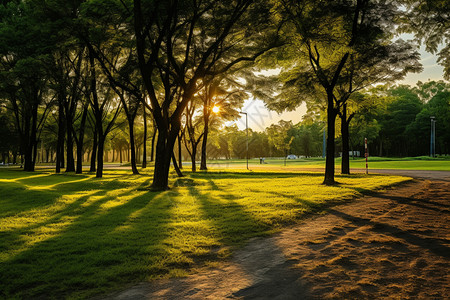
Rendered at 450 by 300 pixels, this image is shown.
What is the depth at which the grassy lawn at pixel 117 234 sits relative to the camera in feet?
14.1

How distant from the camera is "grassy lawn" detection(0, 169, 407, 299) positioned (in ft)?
14.1

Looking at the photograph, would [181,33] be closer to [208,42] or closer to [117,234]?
[208,42]

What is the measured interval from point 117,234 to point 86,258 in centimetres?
154

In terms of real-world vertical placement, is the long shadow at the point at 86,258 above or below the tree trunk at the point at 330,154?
below

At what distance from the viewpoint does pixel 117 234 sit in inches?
258

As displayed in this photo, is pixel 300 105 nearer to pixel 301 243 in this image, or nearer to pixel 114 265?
pixel 301 243

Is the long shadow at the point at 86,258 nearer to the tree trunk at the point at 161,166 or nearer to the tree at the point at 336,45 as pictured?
the tree trunk at the point at 161,166

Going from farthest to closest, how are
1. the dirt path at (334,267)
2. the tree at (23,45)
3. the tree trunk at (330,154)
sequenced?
the tree at (23,45) < the tree trunk at (330,154) < the dirt path at (334,267)

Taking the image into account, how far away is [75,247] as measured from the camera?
5609 mm

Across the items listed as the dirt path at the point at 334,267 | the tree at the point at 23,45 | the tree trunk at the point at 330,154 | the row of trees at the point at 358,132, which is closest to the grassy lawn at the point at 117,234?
the dirt path at the point at 334,267

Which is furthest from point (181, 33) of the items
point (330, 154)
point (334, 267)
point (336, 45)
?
point (334, 267)

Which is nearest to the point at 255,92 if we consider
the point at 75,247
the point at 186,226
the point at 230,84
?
the point at 230,84

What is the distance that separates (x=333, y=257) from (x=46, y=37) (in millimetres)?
23584

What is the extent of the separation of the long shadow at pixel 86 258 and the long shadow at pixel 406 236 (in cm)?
481
